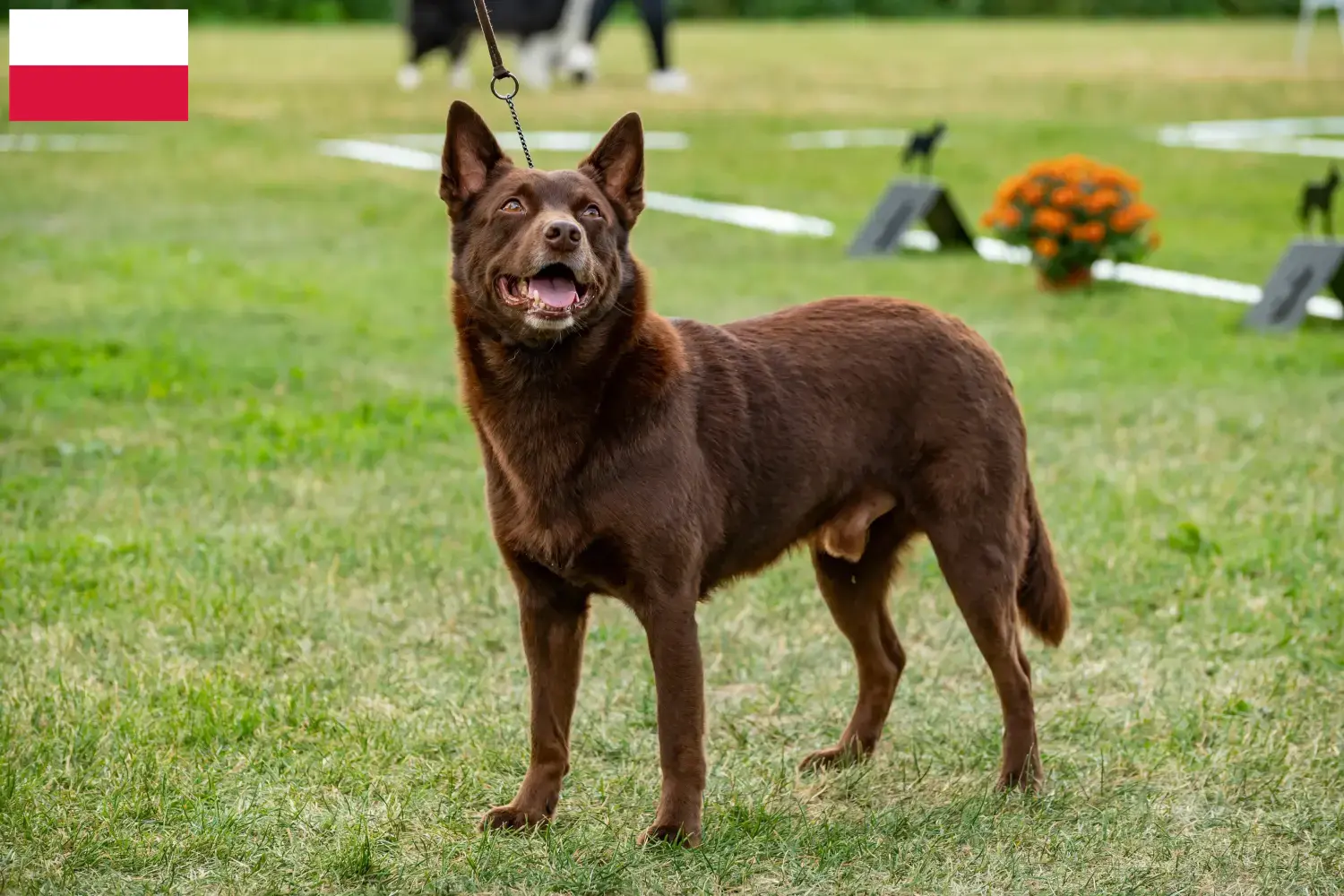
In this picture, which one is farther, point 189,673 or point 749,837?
point 189,673

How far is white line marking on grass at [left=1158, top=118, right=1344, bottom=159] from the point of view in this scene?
22.4m

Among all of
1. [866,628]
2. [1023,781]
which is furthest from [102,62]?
[1023,781]

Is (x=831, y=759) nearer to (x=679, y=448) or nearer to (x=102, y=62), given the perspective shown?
(x=679, y=448)

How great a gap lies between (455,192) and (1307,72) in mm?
30829

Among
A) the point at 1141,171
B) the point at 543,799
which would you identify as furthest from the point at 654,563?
the point at 1141,171

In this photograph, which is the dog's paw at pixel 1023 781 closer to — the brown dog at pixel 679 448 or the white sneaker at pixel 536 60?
the brown dog at pixel 679 448

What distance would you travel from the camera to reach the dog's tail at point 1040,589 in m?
4.84

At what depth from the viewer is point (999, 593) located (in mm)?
4551

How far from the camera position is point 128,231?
17.1 m

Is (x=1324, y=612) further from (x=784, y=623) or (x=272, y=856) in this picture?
(x=272, y=856)

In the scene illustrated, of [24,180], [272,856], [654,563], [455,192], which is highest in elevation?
[455,192]

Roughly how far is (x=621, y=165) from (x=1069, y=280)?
10.1m

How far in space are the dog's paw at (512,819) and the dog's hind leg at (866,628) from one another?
0.91 meters

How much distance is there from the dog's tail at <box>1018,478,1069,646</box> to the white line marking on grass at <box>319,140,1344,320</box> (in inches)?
325
